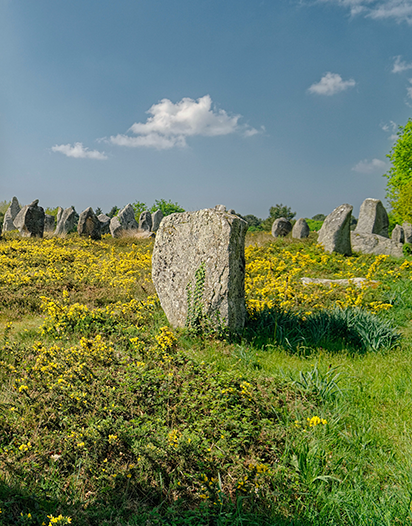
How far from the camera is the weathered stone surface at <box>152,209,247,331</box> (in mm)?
6094

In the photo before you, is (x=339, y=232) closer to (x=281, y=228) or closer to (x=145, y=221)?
(x=281, y=228)

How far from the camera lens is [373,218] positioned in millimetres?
19281

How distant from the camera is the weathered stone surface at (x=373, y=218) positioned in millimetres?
19234

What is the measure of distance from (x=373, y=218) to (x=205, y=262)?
52.4 ft

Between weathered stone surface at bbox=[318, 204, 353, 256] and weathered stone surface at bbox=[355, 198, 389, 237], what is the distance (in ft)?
16.3

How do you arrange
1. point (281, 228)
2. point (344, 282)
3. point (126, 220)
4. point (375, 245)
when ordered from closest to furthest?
1. point (344, 282)
2. point (375, 245)
3. point (281, 228)
4. point (126, 220)

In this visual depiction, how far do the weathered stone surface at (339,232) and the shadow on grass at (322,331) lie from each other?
7968 mm

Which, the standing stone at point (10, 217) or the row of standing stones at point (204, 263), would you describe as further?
the standing stone at point (10, 217)

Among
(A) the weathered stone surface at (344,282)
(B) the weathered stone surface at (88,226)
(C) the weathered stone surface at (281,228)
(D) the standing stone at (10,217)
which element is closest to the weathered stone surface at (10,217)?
(D) the standing stone at (10,217)

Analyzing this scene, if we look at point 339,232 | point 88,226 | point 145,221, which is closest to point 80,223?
point 88,226

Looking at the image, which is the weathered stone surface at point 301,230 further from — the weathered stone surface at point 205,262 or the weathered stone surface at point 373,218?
the weathered stone surface at point 205,262

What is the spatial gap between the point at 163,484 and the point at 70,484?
80 cm

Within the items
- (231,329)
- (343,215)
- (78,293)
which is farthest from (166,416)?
(343,215)

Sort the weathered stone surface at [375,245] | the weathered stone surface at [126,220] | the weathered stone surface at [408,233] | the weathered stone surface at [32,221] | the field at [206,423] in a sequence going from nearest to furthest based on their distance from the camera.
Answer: the field at [206,423]
the weathered stone surface at [375,245]
the weathered stone surface at [32,221]
the weathered stone surface at [408,233]
the weathered stone surface at [126,220]
